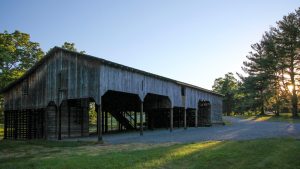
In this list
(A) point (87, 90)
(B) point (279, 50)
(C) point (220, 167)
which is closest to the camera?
(C) point (220, 167)

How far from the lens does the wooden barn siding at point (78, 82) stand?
2550 centimetres

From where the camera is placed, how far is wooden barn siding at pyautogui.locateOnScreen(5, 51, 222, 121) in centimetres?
2550

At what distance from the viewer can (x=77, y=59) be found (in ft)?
88.3

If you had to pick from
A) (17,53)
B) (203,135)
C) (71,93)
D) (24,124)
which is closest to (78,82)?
(71,93)

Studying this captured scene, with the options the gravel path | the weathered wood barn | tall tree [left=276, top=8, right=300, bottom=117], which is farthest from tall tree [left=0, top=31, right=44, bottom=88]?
tall tree [left=276, top=8, right=300, bottom=117]

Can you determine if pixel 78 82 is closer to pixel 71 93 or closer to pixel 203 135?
pixel 71 93

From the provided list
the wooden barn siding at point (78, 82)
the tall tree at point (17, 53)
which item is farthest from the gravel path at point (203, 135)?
the tall tree at point (17, 53)

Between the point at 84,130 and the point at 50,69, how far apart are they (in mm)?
7284

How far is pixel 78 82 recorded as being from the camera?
26578mm

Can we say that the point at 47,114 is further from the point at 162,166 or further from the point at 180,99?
the point at 162,166

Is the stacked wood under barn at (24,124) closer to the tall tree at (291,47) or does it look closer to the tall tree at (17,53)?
the tall tree at (17,53)

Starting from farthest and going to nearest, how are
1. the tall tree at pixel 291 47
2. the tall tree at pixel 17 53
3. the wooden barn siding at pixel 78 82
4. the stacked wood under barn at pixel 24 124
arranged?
the tall tree at pixel 291 47 → the tall tree at pixel 17 53 → the stacked wood under barn at pixel 24 124 → the wooden barn siding at pixel 78 82

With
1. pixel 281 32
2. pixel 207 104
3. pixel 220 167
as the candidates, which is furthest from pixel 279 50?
pixel 220 167

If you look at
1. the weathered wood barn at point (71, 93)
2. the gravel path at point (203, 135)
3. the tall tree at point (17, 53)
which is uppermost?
the tall tree at point (17, 53)
